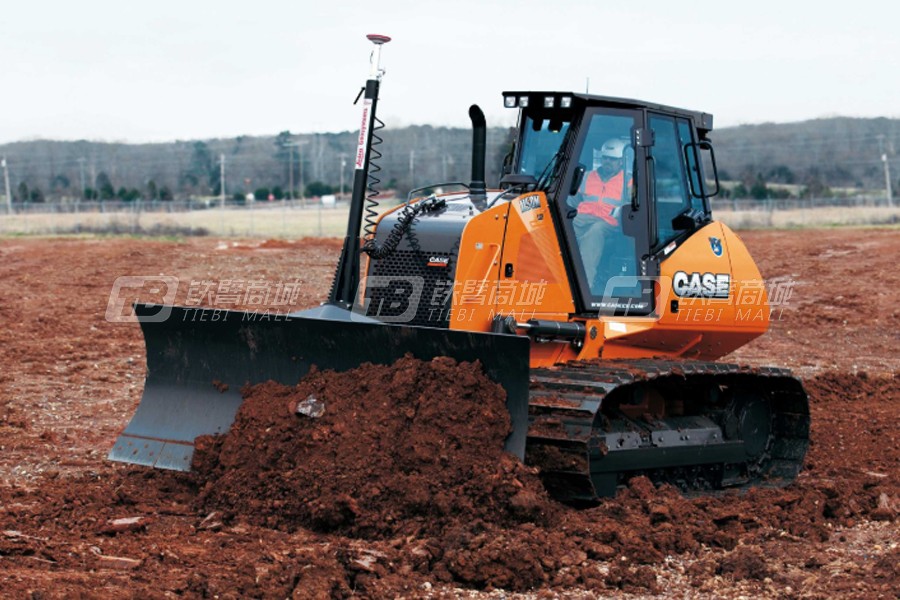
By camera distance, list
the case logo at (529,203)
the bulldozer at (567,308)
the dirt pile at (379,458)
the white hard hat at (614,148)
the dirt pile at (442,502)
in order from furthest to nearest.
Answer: the white hard hat at (614,148), the case logo at (529,203), the bulldozer at (567,308), the dirt pile at (379,458), the dirt pile at (442,502)

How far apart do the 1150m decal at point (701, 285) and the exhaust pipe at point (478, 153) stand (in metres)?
1.66

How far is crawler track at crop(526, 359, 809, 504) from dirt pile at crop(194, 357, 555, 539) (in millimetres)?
298

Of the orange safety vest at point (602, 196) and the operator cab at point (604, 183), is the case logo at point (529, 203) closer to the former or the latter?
the operator cab at point (604, 183)

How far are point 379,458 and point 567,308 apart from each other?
81.5 inches

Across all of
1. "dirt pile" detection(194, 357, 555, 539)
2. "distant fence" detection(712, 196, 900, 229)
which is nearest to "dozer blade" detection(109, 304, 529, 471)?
"dirt pile" detection(194, 357, 555, 539)

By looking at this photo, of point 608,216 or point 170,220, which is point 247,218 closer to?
point 170,220

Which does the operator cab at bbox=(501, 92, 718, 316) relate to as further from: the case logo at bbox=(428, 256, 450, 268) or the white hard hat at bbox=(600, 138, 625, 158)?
the case logo at bbox=(428, 256, 450, 268)

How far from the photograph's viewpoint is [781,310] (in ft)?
68.8

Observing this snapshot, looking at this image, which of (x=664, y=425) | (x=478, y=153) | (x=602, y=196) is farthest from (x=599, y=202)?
(x=664, y=425)

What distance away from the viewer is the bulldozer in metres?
8.84

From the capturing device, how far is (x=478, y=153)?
31.6 ft

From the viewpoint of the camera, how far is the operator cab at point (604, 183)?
30.3 feet

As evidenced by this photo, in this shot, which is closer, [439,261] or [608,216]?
[439,261]

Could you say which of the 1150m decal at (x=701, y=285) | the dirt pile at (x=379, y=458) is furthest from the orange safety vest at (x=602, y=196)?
the dirt pile at (x=379, y=458)
